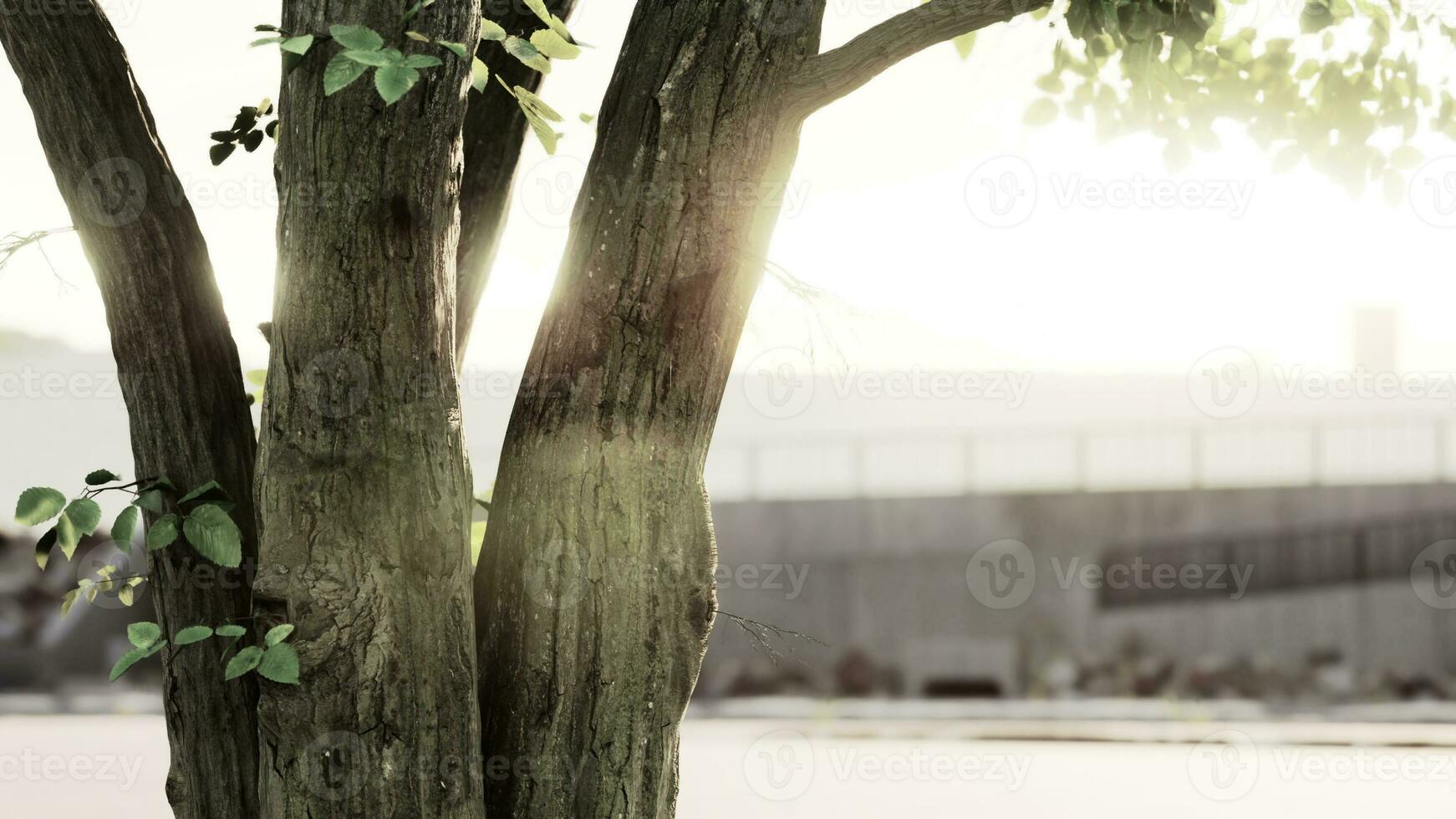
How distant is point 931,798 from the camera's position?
6969mm

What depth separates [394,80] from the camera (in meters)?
1.81

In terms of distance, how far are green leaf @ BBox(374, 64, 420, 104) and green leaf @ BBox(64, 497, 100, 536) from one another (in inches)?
40.5

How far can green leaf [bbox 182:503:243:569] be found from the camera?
2.12 m

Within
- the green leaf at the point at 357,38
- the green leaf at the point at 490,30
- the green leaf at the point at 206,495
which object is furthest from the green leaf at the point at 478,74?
the green leaf at the point at 206,495

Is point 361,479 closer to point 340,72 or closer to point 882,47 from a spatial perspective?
point 340,72

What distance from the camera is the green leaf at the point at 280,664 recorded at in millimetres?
1978

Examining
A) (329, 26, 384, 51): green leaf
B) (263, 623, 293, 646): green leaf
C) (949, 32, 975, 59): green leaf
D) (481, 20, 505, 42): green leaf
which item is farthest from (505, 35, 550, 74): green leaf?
(949, 32, 975, 59): green leaf

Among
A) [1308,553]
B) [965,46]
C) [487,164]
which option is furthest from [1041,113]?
[1308,553]

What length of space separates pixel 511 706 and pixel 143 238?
48.6 inches

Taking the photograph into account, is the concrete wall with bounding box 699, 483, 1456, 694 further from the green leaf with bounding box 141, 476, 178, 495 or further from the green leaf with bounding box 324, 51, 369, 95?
the green leaf with bounding box 324, 51, 369, 95

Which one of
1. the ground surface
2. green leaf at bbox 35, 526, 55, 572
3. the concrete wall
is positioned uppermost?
green leaf at bbox 35, 526, 55, 572

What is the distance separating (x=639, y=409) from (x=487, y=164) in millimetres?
982

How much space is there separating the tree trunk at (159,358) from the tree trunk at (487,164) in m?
0.66

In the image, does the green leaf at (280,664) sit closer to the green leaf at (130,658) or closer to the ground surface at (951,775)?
the green leaf at (130,658)
